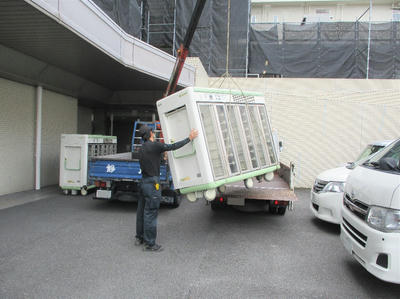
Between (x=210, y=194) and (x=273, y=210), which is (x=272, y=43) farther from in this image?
(x=210, y=194)

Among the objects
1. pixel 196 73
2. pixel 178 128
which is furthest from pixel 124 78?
pixel 178 128

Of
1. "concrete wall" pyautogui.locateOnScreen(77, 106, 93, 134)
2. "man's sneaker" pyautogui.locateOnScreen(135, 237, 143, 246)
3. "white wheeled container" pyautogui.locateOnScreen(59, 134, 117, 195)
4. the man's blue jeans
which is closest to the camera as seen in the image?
the man's blue jeans

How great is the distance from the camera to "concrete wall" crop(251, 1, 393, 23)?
20.7 meters

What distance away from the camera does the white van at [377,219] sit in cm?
284

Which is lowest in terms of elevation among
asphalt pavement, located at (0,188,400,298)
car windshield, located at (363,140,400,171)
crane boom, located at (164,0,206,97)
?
asphalt pavement, located at (0,188,400,298)

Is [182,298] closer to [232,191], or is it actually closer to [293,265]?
[293,265]

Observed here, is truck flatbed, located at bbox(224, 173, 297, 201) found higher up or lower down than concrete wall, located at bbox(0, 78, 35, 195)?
lower down

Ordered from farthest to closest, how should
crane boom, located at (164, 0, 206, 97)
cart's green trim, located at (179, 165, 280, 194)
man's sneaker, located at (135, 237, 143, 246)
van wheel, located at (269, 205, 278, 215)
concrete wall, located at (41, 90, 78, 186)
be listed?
concrete wall, located at (41, 90, 78, 186) < van wheel, located at (269, 205, 278, 215) < crane boom, located at (164, 0, 206, 97) < man's sneaker, located at (135, 237, 143, 246) < cart's green trim, located at (179, 165, 280, 194)

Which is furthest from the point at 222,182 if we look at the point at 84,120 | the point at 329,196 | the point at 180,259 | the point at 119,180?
the point at 84,120

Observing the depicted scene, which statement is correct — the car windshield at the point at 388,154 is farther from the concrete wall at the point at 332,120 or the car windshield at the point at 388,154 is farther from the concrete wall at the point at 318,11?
the concrete wall at the point at 318,11

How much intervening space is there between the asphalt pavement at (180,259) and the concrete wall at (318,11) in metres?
19.1

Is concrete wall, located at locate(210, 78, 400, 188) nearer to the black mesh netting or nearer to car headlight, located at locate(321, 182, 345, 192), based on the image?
the black mesh netting

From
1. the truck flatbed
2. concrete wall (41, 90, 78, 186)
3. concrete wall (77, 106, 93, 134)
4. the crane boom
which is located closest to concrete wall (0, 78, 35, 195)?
concrete wall (41, 90, 78, 186)

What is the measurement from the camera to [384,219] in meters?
2.93
